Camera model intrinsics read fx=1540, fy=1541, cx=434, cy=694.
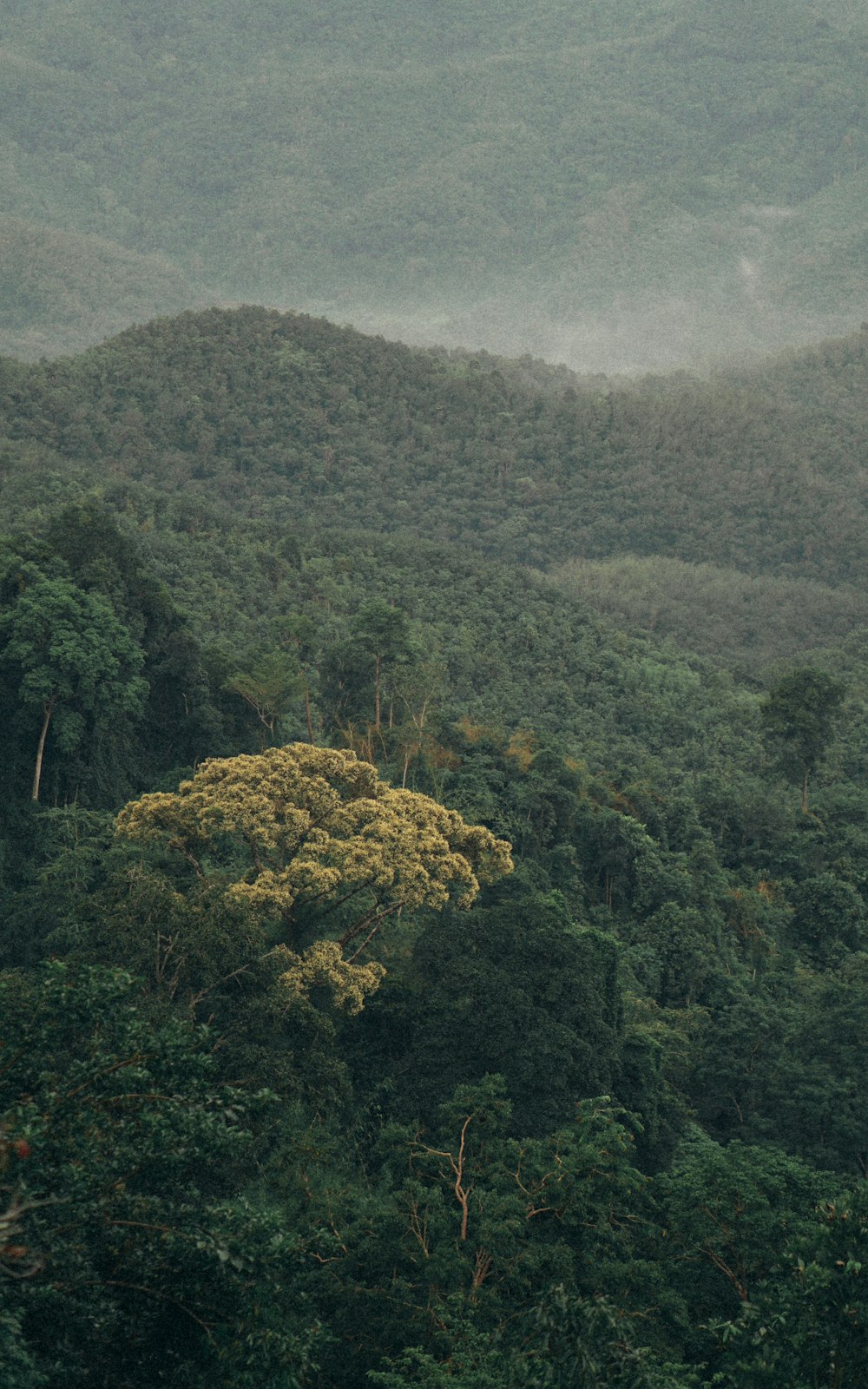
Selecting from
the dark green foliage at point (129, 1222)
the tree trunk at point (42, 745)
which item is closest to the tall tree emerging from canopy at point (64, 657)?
the tree trunk at point (42, 745)

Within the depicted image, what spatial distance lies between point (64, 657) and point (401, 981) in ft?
29.7

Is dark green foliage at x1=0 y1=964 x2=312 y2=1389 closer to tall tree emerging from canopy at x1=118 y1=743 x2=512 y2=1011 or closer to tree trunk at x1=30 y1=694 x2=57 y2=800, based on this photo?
tall tree emerging from canopy at x1=118 y1=743 x2=512 y2=1011

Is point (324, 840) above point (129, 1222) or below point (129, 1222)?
above

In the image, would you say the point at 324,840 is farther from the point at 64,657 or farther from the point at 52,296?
the point at 52,296

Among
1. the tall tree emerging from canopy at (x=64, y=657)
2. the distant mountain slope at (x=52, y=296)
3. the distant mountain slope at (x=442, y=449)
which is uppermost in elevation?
the distant mountain slope at (x=52, y=296)

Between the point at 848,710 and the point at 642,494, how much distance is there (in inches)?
1520

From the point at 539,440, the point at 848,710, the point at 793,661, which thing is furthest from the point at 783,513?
the point at 848,710

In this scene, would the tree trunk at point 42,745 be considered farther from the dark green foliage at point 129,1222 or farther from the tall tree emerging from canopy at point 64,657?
the dark green foliage at point 129,1222

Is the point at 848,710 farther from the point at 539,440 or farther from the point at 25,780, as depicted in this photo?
the point at 539,440

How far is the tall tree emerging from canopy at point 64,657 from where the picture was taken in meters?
26.8

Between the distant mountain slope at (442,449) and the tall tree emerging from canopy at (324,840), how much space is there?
190ft

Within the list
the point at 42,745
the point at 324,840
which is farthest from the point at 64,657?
the point at 324,840

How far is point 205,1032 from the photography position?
46.0 ft

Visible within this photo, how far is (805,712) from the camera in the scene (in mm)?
43031
